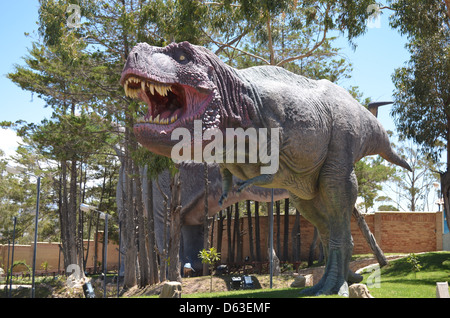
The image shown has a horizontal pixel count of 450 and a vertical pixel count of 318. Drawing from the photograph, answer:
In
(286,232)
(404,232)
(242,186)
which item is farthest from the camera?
(404,232)

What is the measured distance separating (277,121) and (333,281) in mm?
2500

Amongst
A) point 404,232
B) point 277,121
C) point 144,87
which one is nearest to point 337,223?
point 277,121

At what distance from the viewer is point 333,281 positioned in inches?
292

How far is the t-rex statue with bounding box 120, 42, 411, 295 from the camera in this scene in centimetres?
616

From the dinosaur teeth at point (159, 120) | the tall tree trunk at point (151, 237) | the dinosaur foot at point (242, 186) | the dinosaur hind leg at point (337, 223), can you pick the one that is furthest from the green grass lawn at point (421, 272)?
the tall tree trunk at point (151, 237)

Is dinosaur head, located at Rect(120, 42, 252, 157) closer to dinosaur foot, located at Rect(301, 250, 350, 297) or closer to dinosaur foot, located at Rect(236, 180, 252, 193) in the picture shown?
dinosaur foot, located at Rect(236, 180, 252, 193)

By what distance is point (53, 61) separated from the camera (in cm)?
2019

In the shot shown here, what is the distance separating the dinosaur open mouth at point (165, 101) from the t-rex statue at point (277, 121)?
0.01m

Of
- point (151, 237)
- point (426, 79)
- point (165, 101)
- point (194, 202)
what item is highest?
point (426, 79)

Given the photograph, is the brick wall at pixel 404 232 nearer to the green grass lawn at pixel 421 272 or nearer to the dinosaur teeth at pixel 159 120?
the green grass lawn at pixel 421 272

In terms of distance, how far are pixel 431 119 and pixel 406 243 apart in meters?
9.73

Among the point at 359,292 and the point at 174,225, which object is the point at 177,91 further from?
the point at 174,225
